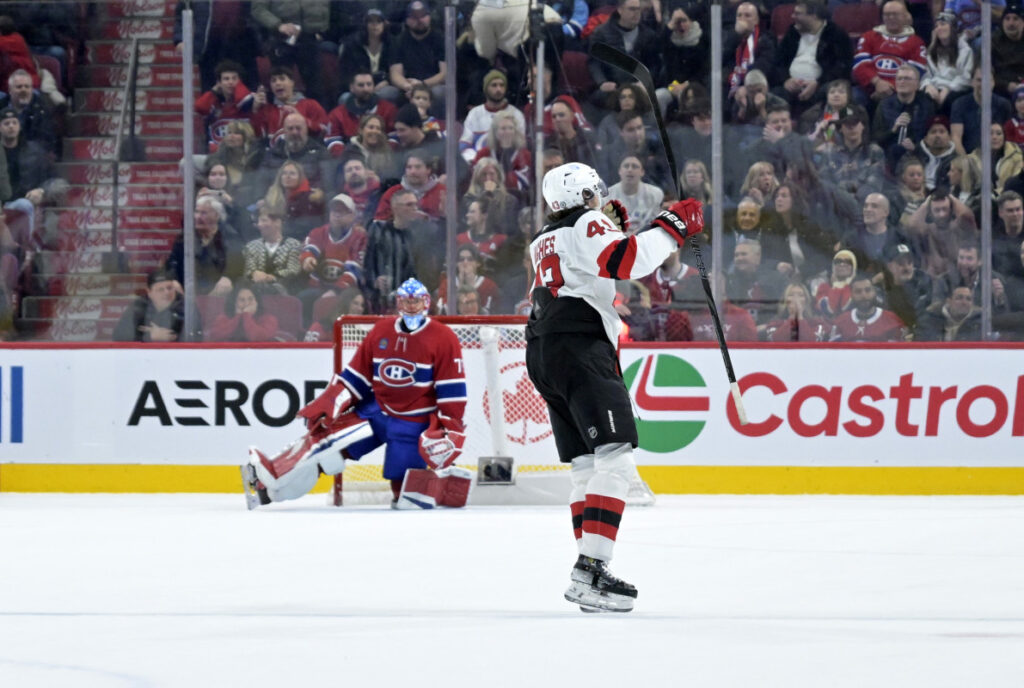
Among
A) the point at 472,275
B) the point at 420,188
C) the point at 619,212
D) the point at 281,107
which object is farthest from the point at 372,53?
the point at 619,212

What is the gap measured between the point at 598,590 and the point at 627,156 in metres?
4.70

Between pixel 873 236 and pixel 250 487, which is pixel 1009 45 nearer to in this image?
pixel 873 236

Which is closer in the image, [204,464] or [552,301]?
[552,301]

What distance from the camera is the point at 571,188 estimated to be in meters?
4.09

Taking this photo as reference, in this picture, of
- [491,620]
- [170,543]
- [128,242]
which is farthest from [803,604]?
[128,242]

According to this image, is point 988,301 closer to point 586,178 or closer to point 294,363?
point 294,363

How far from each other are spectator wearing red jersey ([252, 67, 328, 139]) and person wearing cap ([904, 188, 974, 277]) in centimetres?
330

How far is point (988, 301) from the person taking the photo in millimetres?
7820

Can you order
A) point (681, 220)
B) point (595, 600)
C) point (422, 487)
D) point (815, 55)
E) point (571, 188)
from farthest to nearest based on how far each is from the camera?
point (815, 55) → point (422, 487) → point (571, 188) → point (681, 220) → point (595, 600)

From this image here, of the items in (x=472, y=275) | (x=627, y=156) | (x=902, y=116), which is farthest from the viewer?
(x=902, y=116)

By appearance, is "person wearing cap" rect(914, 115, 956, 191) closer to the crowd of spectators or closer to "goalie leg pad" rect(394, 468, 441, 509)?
the crowd of spectators

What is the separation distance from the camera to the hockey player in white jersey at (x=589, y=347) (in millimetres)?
3857

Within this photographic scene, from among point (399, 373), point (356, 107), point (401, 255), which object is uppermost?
point (356, 107)

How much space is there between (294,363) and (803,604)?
15.0 feet
